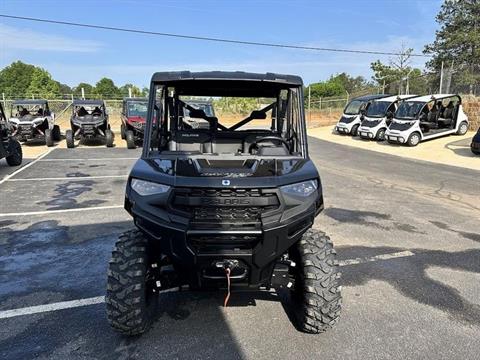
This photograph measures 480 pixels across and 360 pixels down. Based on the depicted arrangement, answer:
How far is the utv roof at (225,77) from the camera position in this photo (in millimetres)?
3377

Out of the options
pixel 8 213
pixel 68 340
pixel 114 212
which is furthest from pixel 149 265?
pixel 8 213

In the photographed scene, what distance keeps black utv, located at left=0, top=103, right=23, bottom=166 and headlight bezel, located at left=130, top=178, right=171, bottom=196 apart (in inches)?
350

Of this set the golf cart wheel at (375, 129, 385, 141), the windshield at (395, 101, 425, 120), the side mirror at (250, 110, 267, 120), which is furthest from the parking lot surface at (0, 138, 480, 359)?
the golf cart wheel at (375, 129, 385, 141)

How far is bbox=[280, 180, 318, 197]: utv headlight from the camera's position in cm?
271

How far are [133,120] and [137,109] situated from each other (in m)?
0.77

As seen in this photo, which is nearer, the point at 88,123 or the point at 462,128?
the point at 88,123

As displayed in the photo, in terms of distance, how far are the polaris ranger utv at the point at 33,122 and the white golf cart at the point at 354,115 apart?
14.7 metres

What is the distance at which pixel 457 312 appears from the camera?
3506mm

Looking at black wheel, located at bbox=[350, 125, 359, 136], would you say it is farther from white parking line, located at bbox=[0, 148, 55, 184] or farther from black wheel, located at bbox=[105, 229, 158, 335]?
black wheel, located at bbox=[105, 229, 158, 335]

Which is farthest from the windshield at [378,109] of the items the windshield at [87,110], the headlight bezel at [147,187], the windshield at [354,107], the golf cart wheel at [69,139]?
the headlight bezel at [147,187]

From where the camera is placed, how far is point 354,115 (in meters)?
22.6

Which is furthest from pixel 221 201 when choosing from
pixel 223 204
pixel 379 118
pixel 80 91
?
pixel 80 91

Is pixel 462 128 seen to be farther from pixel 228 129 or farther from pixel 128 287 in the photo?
pixel 128 287

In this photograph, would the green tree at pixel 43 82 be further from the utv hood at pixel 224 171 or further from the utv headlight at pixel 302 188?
the utv headlight at pixel 302 188
